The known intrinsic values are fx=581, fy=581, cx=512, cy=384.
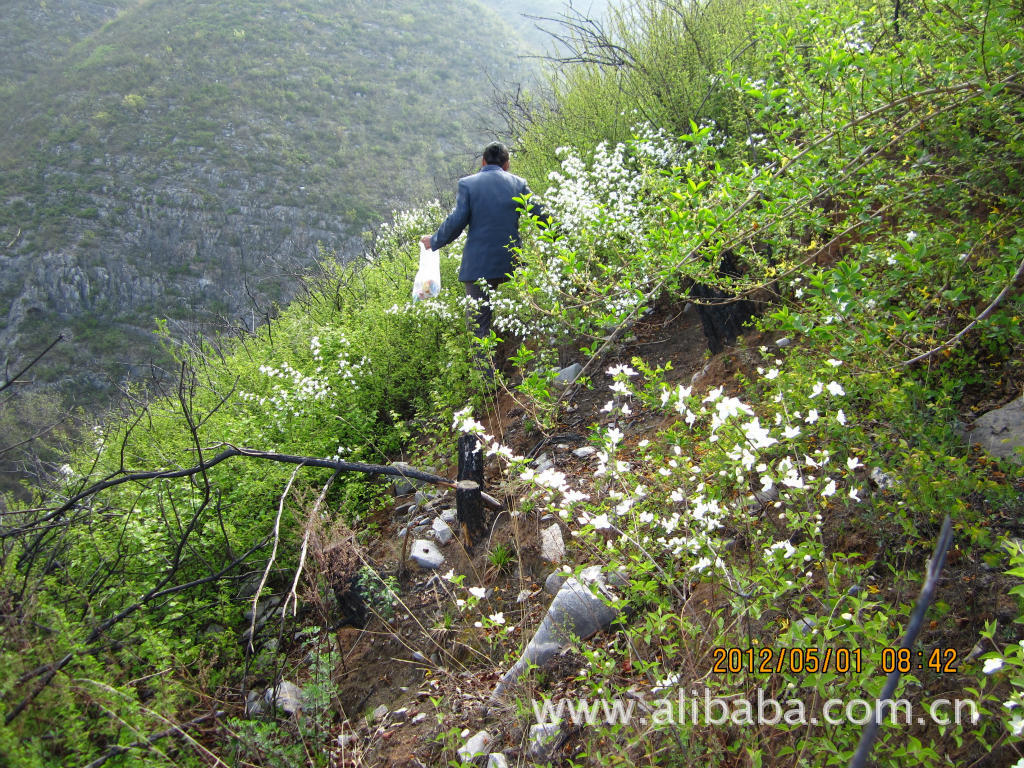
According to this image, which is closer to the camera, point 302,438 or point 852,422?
point 852,422

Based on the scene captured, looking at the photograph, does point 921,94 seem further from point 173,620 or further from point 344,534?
point 173,620

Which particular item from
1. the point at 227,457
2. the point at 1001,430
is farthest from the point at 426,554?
the point at 1001,430

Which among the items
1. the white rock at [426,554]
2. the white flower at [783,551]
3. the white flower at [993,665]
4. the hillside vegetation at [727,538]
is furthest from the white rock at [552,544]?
the white flower at [993,665]

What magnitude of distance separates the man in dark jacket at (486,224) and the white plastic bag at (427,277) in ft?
0.42

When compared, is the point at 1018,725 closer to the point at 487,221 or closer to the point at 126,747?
the point at 126,747

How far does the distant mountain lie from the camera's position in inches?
1092

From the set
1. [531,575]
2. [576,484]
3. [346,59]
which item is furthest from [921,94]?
[346,59]

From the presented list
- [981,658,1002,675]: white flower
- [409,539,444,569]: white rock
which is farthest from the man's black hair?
[981,658,1002,675]: white flower

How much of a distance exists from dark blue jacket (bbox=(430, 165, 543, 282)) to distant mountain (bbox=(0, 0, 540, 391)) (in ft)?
61.7

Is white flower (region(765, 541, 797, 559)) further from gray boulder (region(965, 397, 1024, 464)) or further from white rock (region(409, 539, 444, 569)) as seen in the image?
white rock (region(409, 539, 444, 569))

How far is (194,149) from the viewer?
33.4 metres

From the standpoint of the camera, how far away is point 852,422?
7.47ft

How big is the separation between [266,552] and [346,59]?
1797 inches

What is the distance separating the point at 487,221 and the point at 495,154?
684 mm
